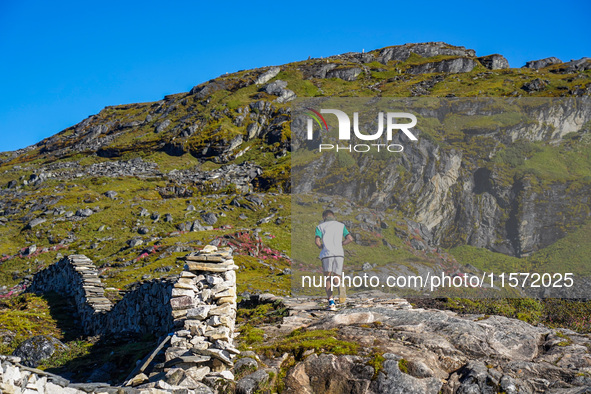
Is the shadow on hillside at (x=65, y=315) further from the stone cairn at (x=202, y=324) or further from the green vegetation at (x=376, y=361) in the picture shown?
the green vegetation at (x=376, y=361)

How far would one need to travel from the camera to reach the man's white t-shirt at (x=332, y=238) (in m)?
15.9

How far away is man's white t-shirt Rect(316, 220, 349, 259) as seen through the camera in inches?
626

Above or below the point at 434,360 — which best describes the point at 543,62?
above

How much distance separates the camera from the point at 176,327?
12.3 m

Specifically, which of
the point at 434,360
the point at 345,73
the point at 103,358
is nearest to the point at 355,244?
the point at 103,358

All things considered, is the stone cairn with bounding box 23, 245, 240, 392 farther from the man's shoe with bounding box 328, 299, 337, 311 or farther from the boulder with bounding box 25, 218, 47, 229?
the boulder with bounding box 25, 218, 47, 229

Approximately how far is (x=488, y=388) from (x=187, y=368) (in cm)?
659

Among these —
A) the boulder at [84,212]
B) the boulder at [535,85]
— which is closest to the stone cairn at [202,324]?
the boulder at [84,212]

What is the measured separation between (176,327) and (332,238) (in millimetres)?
6334

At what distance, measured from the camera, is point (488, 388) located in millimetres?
9375

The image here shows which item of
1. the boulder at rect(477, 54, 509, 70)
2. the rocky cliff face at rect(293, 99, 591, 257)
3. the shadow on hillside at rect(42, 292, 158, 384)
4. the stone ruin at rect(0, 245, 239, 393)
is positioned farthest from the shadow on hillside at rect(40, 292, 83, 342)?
the boulder at rect(477, 54, 509, 70)

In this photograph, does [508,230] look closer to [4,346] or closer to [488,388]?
[488,388]

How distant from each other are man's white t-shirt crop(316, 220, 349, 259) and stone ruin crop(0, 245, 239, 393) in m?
3.51

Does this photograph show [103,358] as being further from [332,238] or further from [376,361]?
[376,361]
